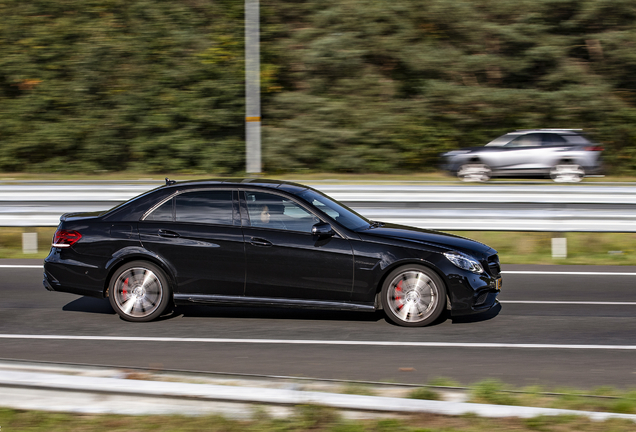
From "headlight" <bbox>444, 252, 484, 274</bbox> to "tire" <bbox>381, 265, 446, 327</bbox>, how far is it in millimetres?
226

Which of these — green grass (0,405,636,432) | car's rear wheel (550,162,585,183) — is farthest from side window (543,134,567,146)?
green grass (0,405,636,432)

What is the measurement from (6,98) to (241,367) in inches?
801

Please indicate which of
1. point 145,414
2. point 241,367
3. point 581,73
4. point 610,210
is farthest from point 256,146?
point 581,73

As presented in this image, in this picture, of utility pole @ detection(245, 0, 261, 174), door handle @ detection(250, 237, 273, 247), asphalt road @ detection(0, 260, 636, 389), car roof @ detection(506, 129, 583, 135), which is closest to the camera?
asphalt road @ detection(0, 260, 636, 389)

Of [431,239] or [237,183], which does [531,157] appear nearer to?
[431,239]

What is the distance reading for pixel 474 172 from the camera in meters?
20.6

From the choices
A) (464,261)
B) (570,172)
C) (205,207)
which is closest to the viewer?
(464,261)

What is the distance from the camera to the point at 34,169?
72.7 feet

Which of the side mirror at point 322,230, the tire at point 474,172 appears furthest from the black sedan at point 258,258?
the tire at point 474,172

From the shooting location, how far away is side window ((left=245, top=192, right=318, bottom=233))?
7.19m

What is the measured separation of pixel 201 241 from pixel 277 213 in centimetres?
80

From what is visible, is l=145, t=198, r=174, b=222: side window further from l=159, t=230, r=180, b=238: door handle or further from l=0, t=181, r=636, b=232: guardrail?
l=0, t=181, r=636, b=232: guardrail

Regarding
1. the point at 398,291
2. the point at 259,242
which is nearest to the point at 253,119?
the point at 259,242

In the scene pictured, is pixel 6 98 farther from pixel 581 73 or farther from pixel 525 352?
pixel 525 352
